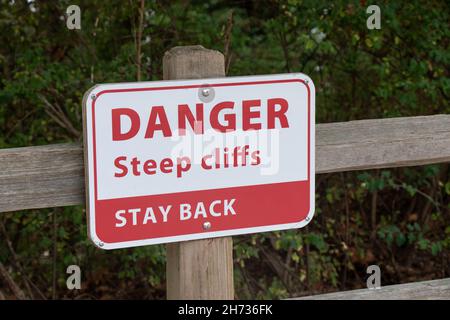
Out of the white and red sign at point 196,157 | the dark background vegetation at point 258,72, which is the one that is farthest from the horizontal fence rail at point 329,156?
the dark background vegetation at point 258,72

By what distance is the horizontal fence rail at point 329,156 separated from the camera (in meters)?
2.12

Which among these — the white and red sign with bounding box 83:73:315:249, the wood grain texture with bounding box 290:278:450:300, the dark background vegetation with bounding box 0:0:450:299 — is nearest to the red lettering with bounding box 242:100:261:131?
the white and red sign with bounding box 83:73:315:249

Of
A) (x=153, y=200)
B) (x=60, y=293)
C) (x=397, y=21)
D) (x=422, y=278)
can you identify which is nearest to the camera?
(x=153, y=200)

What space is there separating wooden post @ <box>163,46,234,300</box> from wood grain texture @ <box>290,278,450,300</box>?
32 centimetres

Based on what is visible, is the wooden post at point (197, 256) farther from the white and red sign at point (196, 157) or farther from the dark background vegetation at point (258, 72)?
the dark background vegetation at point (258, 72)

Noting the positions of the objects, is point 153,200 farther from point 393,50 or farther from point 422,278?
point 422,278

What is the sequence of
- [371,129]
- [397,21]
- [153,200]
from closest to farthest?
[153,200], [371,129], [397,21]

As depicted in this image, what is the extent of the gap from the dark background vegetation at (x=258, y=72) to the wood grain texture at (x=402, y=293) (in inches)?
77.0

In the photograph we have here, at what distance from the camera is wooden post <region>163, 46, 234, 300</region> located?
86.7 inches

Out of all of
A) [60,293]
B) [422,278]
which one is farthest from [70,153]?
[422,278]

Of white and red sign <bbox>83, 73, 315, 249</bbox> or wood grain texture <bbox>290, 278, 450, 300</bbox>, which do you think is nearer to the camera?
white and red sign <bbox>83, 73, 315, 249</bbox>

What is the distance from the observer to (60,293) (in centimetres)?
525

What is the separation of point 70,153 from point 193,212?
0.34 metres

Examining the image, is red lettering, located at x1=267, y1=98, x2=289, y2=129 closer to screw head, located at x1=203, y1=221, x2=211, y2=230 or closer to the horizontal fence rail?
the horizontal fence rail
